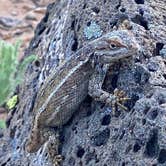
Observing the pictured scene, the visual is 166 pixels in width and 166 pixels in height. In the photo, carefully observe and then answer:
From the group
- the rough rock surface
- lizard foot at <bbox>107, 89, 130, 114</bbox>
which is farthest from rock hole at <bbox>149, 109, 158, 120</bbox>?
lizard foot at <bbox>107, 89, 130, 114</bbox>

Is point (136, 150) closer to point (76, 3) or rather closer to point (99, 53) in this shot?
point (99, 53)

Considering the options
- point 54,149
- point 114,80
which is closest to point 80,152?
point 54,149

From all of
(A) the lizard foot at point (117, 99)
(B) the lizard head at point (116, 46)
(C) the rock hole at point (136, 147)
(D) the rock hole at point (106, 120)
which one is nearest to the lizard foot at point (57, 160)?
(D) the rock hole at point (106, 120)

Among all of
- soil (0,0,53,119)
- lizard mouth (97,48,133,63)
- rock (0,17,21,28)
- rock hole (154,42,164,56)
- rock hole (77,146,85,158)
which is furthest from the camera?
rock (0,17,21,28)

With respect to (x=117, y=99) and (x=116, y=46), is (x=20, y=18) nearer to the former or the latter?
(x=116, y=46)

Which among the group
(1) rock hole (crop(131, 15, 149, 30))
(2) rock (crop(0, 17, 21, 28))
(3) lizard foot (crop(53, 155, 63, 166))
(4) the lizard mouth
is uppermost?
(1) rock hole (crop(131, 15, 149, 30))

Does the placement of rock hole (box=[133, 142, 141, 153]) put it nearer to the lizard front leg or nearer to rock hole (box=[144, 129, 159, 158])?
rock hole (box=[144, 129, 159, 158])
